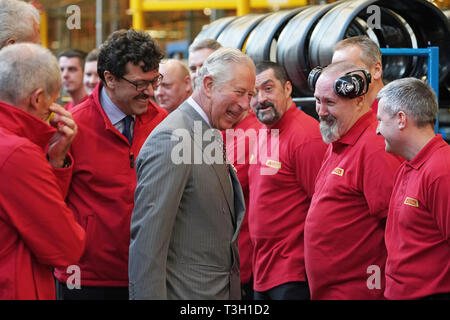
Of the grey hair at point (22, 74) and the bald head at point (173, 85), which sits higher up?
the grey hair at point (22, 74)

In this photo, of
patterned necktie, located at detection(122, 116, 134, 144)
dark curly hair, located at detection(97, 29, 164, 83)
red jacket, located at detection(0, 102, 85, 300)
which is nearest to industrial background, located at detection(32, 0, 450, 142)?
dark curly hair, located at detection(97, 29, 164, 83)

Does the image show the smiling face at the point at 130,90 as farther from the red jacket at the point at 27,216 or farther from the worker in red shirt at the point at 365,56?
the worker in red shirt at the point at 365,56

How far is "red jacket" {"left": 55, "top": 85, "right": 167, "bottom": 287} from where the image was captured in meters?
3.19

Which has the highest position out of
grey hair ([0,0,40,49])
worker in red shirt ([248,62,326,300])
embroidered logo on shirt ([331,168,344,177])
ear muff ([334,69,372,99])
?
grey hair ([0,0,40,49])

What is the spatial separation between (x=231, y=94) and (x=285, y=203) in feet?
4.35

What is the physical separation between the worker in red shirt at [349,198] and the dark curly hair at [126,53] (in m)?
0.84

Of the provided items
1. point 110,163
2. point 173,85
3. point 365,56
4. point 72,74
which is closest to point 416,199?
point 365,56

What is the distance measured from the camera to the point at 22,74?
7.77 feet

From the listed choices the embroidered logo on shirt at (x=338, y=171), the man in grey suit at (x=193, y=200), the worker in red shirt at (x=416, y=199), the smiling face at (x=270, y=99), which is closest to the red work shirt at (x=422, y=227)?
the worker in red shirt at (x=416, y=199)

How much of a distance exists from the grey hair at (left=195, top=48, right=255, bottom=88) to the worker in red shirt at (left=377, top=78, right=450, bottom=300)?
78cm

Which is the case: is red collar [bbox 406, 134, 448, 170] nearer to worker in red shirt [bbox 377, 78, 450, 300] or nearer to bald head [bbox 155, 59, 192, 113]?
worker in red shirt [bbox 377, 78, 450, 300]

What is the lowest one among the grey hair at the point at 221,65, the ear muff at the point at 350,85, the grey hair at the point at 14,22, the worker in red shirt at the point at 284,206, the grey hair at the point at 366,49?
the worker in red shirt at the point at 284,206

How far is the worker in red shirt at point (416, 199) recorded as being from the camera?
2.79 meters

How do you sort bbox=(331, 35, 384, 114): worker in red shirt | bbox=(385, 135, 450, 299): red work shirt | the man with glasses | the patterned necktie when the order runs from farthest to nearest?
bbox=(331, 35, 384, 114): worker in red shirt
the patterned necktie
the man with glasses
bbox=(385, 135, 450, 299): red work shirt
